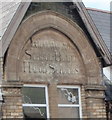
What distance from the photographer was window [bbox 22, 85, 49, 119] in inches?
465

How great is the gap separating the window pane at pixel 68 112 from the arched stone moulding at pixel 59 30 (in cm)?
88

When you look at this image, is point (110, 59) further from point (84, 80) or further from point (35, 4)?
point (35, 4)

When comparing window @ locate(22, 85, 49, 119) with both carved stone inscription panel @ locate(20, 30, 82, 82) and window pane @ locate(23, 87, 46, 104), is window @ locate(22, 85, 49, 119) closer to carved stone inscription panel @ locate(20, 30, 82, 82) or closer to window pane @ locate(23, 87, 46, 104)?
window pane @ locate(23, 87, 46, 104)

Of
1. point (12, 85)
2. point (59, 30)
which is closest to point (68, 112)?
point (12, 85)

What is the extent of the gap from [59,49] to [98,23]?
654 cm

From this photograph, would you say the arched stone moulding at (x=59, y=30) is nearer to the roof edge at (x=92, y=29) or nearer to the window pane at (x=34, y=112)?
the roof edge at (x=92, y=29)

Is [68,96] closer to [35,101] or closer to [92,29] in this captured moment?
[35,101]

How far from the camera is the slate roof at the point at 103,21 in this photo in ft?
59.6

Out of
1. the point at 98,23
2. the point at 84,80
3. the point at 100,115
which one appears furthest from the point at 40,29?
the point at 98,23

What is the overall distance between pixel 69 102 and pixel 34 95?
3.74ft

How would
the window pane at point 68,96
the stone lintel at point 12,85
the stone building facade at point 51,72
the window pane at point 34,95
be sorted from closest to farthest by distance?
the stone lintel at point 12,85
the stone building facade at point 51,72
the window pane at point 34,95
the window pane at point 68,96

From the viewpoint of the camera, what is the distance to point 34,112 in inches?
468

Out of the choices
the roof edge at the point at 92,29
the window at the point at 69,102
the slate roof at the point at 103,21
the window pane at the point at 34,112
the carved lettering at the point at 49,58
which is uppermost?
the slate roof at the point at 103,21

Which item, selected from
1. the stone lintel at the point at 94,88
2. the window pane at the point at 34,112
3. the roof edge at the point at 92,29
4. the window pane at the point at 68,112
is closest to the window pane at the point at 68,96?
the window pane at the point at 68,112
